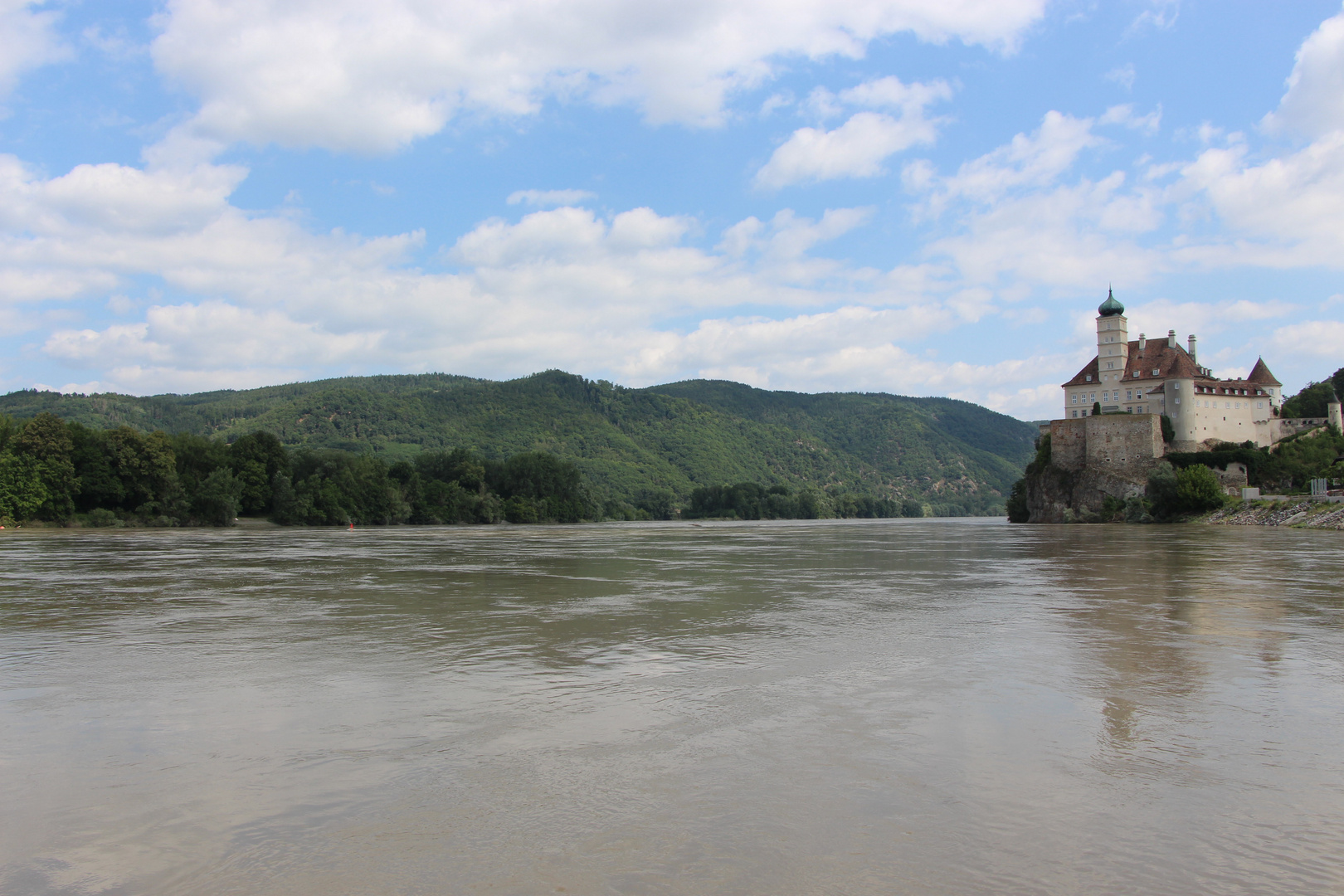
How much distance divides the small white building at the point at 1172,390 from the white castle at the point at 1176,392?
77 mm

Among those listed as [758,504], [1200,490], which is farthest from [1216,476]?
[758,504]

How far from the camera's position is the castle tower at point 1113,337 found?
86500 millimetres

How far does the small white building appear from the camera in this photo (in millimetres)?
79375

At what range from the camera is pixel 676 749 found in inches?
292

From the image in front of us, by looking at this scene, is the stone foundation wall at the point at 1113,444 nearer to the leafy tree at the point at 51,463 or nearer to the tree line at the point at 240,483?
the tree line at the point at 240,483

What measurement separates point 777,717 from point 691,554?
97.8 ft

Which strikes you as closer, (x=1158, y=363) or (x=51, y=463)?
(x=51, y=463)

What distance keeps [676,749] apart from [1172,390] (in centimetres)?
8718

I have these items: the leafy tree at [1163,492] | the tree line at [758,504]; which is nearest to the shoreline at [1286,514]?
the leafy tree at [1163,492]

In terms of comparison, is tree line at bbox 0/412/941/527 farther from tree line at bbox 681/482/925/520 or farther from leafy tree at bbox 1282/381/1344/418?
leafy tree at bbox 1282/381/1344/418

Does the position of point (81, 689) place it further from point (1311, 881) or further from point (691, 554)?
point (691, 554)

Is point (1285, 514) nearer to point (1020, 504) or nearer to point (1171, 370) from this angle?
point (1171, 370)

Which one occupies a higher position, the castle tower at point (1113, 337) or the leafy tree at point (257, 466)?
the castle tower at point (1113, 337)

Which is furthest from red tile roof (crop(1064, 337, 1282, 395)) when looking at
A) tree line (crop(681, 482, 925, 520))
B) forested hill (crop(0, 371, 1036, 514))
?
forested hill (crop(0, 371, 1036, 514))
